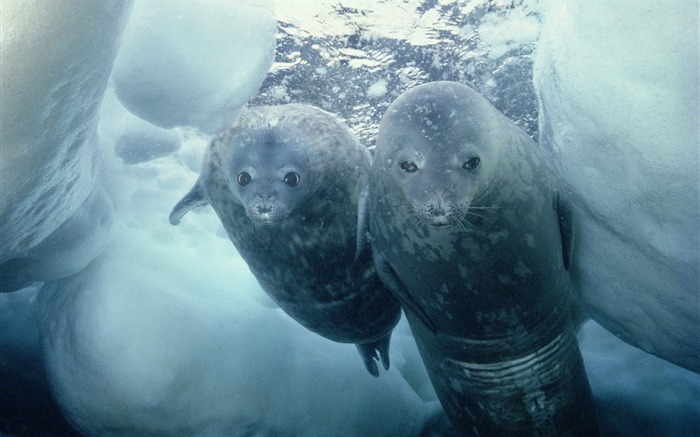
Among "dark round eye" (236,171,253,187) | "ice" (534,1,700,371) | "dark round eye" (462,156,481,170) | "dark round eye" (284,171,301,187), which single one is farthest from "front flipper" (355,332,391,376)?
"dark round eye" (462,156,481,170)

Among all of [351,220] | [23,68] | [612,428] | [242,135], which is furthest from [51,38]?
[612,428]

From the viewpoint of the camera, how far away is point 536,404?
3.14 m

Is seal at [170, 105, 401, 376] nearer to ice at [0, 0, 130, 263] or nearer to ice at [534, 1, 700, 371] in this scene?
ice at [0, 0, 130, 263]

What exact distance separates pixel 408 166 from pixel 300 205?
3.18 ft

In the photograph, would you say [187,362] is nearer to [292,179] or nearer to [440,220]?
[292,179]

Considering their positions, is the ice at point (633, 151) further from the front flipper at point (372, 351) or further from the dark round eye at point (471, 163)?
the front flipper at point (372, 351)

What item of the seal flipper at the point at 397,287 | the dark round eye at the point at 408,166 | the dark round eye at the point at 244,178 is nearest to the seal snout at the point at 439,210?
the dark round eye at the point at 408,166

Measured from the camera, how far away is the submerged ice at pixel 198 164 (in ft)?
7.95

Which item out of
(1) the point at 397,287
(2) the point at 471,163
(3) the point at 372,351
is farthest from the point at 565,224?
(3) the point at 372,351

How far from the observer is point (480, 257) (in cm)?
274

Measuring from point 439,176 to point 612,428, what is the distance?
3.53 metres

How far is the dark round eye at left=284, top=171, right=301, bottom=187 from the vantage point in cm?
296

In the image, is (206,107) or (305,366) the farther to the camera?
(305,366)

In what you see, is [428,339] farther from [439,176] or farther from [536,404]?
[439,176]
